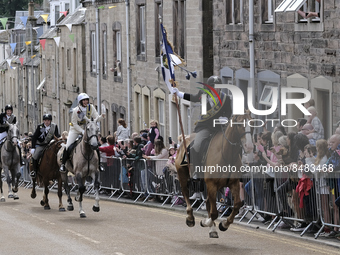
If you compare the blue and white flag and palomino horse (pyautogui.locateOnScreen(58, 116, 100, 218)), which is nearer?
the blue and white flag

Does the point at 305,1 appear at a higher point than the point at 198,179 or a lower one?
higher

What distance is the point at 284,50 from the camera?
21797mm

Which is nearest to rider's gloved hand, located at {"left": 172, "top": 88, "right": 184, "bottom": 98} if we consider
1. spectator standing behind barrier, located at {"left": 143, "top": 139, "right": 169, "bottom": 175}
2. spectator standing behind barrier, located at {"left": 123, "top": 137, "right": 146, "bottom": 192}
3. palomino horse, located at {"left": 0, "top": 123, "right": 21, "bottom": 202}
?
spectator standing behind barrier, located at {"left": 143, "top": 139, "right": 169, "bottom": 175}

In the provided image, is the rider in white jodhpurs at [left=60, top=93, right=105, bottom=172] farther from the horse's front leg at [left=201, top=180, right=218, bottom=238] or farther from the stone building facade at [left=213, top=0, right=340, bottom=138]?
the horse's front leg at [left=201, top=180, right=218, bottom=238]

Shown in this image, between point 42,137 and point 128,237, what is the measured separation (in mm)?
7938

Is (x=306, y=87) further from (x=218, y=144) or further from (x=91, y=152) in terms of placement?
(x=218, y=144)

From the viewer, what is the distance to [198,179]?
50.2 ft

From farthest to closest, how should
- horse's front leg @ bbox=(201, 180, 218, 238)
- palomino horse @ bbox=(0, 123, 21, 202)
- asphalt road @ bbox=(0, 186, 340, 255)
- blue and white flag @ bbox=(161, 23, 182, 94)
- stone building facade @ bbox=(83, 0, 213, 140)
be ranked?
stone building facade @ bbox=(83, 0, 213, 140) → palomino horse @ bbox=(0, 123, 21, 202) → blue and white flag @ bbox=(161, 23, 182, 94) → horse's front leg @ bbox=(201, 180, 218, 238) → asphalt road @ bbox=(0, 186, 340, 255)

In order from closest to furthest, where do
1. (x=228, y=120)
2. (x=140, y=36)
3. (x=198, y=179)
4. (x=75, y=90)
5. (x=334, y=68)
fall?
(x=228, y=120) → (x=198, y=179) → (x=334, y=68) → (x=140, y=36) → (x=75, y=90)

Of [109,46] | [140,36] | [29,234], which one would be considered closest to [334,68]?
[29,234]

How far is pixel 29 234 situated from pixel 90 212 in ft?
14.8

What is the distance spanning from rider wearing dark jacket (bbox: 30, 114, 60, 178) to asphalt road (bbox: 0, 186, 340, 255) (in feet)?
9.17

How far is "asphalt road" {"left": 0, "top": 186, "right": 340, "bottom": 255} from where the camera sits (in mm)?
13438

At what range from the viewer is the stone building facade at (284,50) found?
62.8ft
